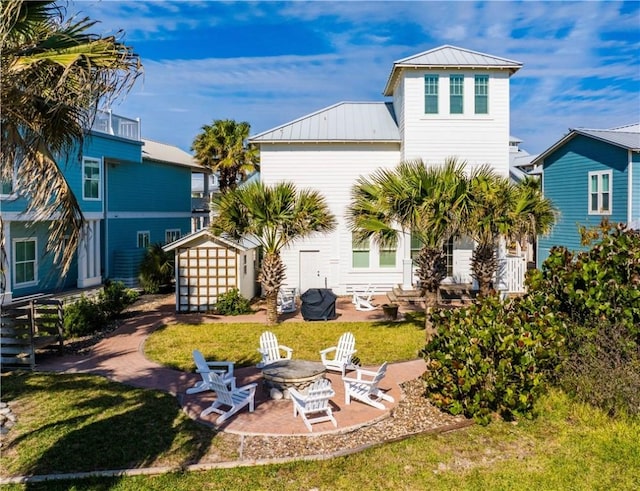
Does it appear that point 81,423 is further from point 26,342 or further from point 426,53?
point 426,53

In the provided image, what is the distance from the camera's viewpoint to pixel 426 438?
8336mm

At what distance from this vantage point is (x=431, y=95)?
22172 millimetres

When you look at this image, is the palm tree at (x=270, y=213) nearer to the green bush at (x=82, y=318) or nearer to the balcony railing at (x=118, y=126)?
the green bush at (x=82, y=318)

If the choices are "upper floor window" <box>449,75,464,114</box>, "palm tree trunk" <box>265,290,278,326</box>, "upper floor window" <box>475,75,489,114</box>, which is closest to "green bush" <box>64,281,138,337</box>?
"palm tree trunk" <box>265,290,278,326</box>

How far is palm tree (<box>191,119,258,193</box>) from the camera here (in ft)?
110

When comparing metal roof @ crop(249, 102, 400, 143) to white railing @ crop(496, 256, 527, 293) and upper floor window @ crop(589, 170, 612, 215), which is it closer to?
white railing @ crop(496, 256, 527, 293)

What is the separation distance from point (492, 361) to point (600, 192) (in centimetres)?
1800

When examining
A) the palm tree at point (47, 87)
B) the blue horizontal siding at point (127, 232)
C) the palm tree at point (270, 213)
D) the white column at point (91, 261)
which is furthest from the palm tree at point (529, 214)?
the blue horizontal siding at point (127, 232)

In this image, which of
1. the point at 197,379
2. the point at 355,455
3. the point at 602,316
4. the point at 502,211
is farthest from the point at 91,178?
the point at 602,316

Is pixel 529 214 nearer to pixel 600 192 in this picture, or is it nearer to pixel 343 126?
pixel 600 192

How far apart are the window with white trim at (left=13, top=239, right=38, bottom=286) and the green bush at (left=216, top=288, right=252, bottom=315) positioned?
26.8 ft

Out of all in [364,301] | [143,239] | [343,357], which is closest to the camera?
[343,357]

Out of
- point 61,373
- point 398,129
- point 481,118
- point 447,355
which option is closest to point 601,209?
point 481,118

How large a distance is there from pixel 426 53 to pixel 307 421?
1837 cm
